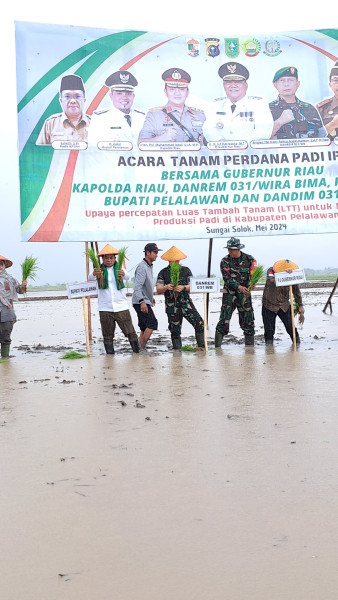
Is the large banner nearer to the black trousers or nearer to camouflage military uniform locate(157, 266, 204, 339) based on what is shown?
camouflage military uniform locate(157, 266, 204, 339)

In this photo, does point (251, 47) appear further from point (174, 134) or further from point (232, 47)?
point (174, 134)

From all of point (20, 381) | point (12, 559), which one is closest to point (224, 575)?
point (12, 559)

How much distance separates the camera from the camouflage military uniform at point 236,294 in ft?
29.1

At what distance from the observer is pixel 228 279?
8914 millimetres

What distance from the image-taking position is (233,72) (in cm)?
952

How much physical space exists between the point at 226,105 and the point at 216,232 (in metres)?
1.86

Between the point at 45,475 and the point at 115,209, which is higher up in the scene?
the point at 115,209

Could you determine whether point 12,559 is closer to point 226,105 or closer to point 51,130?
point 51,130

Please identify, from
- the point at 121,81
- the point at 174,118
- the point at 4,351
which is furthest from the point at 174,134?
the point at 4,351

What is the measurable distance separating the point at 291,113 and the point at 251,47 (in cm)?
115

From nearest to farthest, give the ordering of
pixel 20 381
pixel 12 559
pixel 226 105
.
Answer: pixel 12 559 < pixel 20 381 < pixel 226 105

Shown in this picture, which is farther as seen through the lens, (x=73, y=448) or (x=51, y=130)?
(x=51, y=130)

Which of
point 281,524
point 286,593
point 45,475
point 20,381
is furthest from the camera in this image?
point 20,381

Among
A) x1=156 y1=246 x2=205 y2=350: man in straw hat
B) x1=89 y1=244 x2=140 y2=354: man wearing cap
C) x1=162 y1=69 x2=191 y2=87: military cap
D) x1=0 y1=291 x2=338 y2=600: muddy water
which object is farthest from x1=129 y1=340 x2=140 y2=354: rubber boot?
x1=162 y1=69 x2=191 y2=87: military cap
